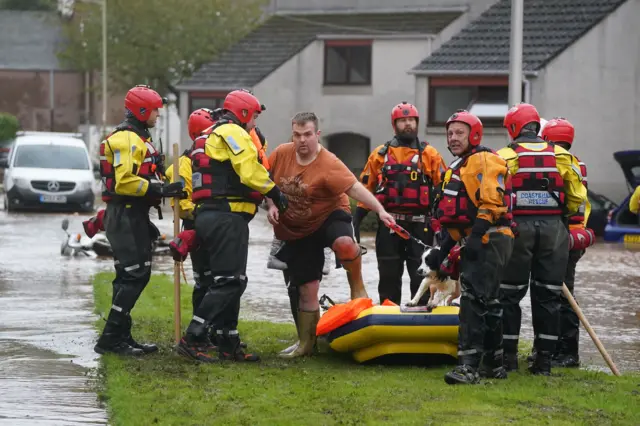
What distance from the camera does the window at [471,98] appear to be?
1265 inches

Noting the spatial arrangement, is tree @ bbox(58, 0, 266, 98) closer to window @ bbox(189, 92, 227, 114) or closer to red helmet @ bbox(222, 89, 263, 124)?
window @ bbox(189, 92, 227, 114)

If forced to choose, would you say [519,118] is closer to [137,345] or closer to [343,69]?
[137,345]

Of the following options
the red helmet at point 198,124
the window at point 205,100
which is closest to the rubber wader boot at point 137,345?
the red helmet at point 198,124

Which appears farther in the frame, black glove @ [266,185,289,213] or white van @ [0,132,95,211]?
white van @ [0,132,95,211]

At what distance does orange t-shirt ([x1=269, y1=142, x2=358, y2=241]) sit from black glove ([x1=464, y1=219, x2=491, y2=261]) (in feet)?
4.05

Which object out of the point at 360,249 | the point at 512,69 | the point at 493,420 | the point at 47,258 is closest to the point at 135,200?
the point at 360,249

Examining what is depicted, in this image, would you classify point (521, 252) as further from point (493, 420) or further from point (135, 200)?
point (135, 200)

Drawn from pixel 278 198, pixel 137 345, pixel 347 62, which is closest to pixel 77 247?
pixel 137 345

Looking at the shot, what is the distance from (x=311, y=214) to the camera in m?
10.4

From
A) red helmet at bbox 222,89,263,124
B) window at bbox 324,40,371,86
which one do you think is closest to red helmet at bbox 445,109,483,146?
red helmet at bbox 222,89,263,124

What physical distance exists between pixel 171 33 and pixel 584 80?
26.5m

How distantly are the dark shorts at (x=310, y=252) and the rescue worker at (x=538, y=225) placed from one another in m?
1.44

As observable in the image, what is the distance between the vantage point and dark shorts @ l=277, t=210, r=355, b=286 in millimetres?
10492

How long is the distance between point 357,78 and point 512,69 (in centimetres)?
1856
